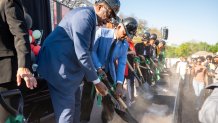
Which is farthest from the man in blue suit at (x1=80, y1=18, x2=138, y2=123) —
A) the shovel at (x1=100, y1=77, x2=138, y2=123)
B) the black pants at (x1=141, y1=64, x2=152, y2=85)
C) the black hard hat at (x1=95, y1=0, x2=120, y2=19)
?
the black pants at (x1=141, y1=64, x2=152, y2=85)

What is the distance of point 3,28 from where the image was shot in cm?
248

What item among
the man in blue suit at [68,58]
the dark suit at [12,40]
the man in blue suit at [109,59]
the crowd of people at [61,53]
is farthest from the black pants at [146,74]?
the dark suit at [12,40]

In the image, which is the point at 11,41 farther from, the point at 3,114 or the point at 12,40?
the point at 3,114

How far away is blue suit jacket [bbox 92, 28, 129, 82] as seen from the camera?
163 inches

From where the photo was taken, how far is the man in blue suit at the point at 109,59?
4172 millimetres

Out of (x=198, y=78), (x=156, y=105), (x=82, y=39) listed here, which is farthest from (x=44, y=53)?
(x=198, y=78)

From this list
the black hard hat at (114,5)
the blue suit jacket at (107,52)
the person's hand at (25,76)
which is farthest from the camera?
the blue suit jacket at (107,52)

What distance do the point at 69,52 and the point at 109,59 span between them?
159 centimetres

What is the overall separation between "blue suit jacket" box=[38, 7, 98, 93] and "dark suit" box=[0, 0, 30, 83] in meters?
0.35

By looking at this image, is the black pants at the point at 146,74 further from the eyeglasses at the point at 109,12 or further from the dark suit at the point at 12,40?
the dark suit at the point at 12,40

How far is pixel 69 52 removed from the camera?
9.25 ft

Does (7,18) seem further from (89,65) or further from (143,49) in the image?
(143,49)

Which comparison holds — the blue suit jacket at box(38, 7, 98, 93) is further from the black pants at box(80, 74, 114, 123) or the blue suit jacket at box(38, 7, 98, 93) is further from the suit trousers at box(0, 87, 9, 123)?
the black pants at box(80, 74, 114, 123)

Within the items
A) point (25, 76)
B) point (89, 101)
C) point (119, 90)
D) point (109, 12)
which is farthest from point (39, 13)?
point (25, 76)
